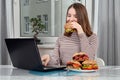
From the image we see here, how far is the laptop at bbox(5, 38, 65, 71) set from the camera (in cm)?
128

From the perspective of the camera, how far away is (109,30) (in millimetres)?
2721

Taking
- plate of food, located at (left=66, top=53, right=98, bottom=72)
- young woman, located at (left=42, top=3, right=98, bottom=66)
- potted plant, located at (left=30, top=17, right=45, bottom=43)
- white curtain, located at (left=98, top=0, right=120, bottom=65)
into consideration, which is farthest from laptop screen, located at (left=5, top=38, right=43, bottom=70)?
potted plant, located at (left=30, top=17, right=45, bottom=43)

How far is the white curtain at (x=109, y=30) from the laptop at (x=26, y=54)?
142cm

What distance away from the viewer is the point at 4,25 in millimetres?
3125

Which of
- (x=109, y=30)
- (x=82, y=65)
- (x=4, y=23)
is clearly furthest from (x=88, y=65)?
(x=4, y=23)

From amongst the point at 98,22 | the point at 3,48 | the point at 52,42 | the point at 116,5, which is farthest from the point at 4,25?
the point at 116,5

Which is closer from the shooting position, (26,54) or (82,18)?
(26,54)

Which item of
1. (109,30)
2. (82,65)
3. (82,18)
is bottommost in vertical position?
(82,65)

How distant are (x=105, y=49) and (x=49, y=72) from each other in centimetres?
150

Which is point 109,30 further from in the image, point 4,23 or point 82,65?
point 82,65

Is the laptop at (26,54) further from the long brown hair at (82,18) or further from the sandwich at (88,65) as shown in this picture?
the long brown hair at (82,18)

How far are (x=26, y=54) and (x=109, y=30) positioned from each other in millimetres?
1565

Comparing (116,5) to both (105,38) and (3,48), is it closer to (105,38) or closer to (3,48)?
(105,38)

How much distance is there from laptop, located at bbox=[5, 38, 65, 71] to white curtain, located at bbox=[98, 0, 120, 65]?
4.66ft
